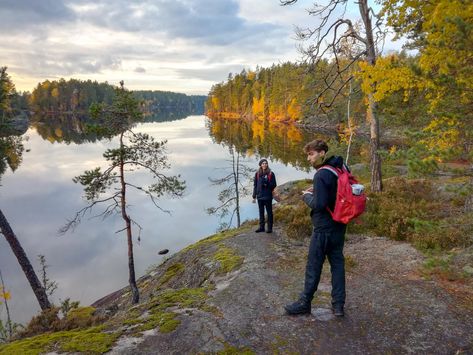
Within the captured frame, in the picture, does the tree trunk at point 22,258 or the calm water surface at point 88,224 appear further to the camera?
the calm water surface at point 88,224

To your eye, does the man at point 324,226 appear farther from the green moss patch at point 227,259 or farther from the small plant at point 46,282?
the small plant at point 46,282

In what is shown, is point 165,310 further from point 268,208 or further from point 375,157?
point 375,157

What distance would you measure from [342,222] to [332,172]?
0.79 m

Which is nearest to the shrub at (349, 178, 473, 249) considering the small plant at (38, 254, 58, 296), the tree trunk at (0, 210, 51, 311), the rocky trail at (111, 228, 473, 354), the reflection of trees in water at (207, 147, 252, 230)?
the rocky trail at (111, 228, 473, 354)

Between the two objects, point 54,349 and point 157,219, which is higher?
point 54,349

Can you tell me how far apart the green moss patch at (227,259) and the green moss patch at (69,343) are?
4087mm

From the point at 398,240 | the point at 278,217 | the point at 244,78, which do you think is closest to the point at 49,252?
the point at 278,217

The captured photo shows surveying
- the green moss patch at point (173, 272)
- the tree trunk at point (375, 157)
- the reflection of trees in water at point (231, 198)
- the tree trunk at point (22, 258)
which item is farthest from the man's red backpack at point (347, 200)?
the reflection of trees in water at point (231, 198)

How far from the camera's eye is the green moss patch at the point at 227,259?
949cm

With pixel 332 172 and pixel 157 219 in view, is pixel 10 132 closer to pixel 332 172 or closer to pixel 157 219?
pixel 332 172

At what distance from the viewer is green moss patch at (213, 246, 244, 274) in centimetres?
949

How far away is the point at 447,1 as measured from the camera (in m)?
5.71

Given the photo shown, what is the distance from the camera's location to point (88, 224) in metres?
25.7

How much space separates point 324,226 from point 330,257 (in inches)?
23.2
